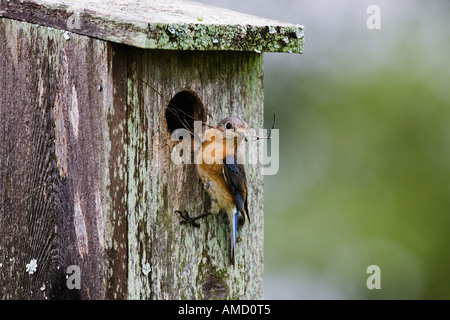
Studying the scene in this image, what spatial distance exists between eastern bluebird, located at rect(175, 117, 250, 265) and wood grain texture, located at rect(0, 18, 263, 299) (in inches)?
2.5

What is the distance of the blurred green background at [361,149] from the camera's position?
6379 millimetres

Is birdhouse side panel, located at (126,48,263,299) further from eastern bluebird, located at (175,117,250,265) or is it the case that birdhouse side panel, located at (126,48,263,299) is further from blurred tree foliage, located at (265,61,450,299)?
blurred tree foliage, located at (265,61,450,299)

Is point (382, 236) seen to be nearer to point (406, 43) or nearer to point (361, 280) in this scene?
point (361, 280)

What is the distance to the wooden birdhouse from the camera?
3201mm

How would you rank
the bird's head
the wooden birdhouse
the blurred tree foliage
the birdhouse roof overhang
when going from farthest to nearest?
the blurred tree foliage → the bird's head → the wooden birdhouse → the birdhouse roof overhang

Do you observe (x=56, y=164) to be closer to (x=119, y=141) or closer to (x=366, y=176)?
(x=119, y=141)

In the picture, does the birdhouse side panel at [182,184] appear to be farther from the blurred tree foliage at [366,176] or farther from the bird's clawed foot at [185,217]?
the blurred tree foliage at [366,176]

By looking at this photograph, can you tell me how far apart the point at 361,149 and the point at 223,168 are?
10.4 ft

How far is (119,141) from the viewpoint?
3197 mm

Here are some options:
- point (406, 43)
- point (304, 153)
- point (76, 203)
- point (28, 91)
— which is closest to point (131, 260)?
point (76, 203)

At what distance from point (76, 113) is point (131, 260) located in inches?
26.2

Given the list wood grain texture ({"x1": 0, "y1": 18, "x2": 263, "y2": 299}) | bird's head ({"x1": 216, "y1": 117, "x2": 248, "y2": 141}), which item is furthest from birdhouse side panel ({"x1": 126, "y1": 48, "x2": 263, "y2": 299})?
bird's head ({"x1": 216, "y1": 117, "x2": 248, "y2": 141})

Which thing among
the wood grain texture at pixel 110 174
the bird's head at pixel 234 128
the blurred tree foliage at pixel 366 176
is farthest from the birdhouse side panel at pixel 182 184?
the blurred tree foliage at pixel 366 176

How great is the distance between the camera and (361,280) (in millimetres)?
6531
